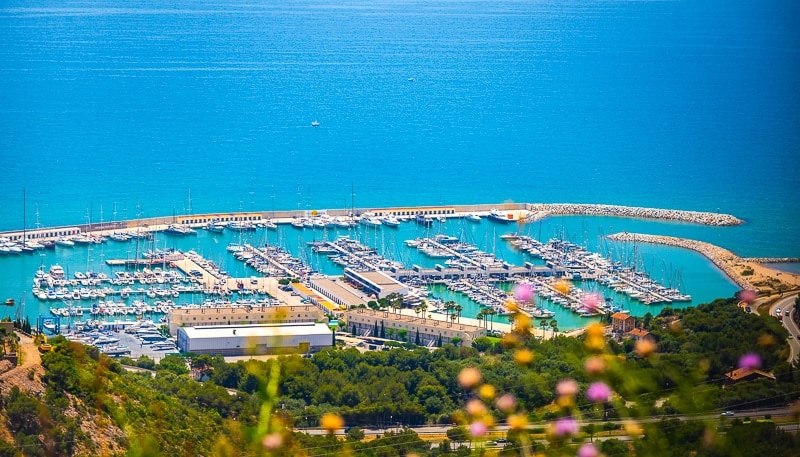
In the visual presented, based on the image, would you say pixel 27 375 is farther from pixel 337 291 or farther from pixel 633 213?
pixel 633 213

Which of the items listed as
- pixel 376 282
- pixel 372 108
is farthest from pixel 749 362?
pixel 372 108

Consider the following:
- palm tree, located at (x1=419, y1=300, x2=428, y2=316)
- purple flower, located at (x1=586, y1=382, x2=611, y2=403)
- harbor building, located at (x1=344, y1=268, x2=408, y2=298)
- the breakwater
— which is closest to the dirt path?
purple flower, located at (x1=586, y1=382, x2=611, y2=403)

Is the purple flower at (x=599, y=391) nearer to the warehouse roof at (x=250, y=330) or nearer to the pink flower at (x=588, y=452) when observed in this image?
the pink flower at (x=588, y=452)

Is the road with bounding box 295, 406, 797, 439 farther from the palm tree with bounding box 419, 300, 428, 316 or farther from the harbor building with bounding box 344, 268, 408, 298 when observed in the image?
the harbor building with bounding box 344, 268, 408, 298

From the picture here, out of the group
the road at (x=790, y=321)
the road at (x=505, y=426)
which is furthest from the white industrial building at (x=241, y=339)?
the road at (x=790, y=321)

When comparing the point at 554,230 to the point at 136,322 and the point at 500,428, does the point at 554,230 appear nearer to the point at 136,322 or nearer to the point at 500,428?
the point at 136,322

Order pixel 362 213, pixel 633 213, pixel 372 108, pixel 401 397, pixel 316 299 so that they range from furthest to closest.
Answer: pixel 372 108 < pixel 633 213 < pixel 362 213 < pixel 316 299 < pixel 401 397
